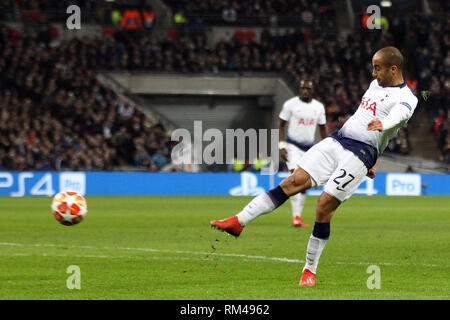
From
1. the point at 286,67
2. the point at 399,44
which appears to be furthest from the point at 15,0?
the point at 399,44

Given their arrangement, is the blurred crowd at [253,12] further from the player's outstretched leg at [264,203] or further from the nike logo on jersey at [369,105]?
the player's outstretched leg at [264,203]

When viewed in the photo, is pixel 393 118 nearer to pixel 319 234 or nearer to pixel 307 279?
pixel 319 234

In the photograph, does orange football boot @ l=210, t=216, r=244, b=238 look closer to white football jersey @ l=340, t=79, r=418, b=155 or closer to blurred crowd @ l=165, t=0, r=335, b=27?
white football jersey @ l=340, t=79, r=418, b=155

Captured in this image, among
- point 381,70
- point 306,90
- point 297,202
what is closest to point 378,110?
point 381,70

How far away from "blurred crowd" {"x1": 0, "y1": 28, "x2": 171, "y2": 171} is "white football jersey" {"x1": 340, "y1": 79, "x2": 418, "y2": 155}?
833 inches

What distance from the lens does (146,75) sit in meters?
36.8

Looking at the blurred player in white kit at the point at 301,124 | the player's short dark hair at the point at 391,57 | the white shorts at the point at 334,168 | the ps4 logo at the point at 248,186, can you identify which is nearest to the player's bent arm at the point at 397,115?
the player's short dark hair at the point at 391,57

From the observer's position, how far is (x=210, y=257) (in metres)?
11.0

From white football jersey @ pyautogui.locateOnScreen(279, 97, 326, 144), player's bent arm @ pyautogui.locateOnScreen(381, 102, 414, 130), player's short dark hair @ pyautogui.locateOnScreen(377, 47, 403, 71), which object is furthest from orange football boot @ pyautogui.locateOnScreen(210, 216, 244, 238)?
white football jersey @ pyautogui.locateOnScreen(279, 97, 326, 144)

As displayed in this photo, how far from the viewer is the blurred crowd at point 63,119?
96.0ft

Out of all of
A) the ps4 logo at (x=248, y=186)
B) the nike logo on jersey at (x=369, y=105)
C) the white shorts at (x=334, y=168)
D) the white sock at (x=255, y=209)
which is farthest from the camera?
the ps4 logo at (x=248, y=186)

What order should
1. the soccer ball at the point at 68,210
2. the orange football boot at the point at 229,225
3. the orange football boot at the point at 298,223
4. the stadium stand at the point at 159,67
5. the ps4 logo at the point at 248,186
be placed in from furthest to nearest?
1. the stadium stand at the point at 159,67
2. the ps4 logo at the point at 248,186
3. the orange football boot at the point at 298,223
4. the soccer ball at the point at 68,210
5. the orange football boot at the point at 229,225

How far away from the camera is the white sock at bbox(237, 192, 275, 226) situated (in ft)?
27.1
